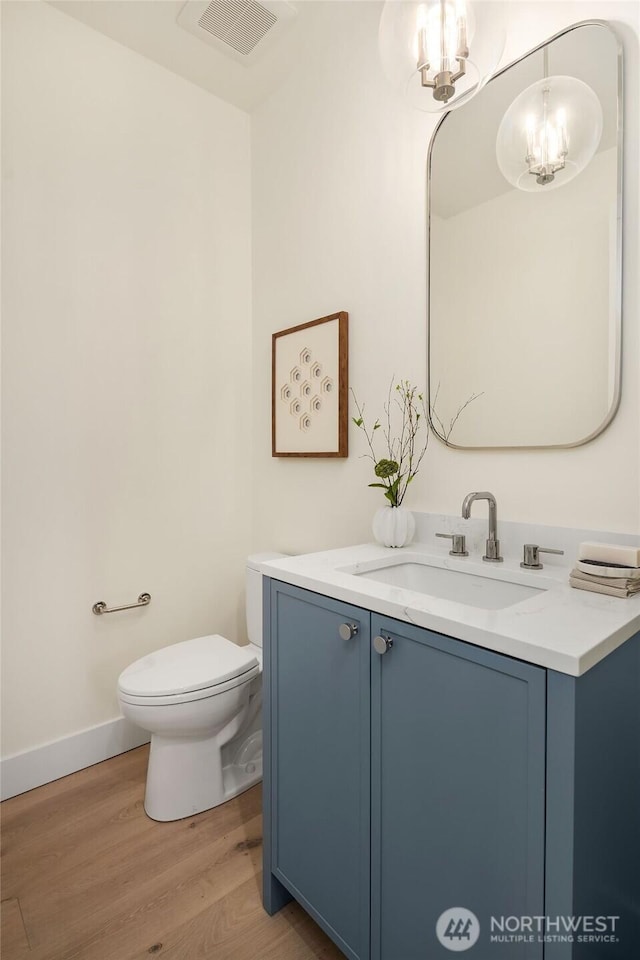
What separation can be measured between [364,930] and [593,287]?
4.94 ft

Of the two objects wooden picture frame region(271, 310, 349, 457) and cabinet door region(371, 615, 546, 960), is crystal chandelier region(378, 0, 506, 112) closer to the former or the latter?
wooden picture frame region(271, 310, 349, 457)

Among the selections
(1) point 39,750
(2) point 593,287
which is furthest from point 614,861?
(1) point 39,750

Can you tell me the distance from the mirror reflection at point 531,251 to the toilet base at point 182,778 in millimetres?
1329

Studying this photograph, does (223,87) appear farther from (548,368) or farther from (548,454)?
(548,454)

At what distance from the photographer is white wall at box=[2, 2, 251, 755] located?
177 centimetres

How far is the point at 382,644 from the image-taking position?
3.08 ft

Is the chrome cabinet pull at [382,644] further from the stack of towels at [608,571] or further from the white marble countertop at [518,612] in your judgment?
the stack of towels at [608,571]

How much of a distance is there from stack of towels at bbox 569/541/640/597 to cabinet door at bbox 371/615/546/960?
36 centimetres

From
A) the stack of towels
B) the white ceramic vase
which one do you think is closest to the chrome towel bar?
the white ceramic vase

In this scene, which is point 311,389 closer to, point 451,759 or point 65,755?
point 451,759

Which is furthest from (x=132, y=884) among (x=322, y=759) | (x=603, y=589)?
(x=603, y=589)

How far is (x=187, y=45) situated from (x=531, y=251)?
5.66 feet

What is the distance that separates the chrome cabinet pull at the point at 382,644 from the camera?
3.07 ft

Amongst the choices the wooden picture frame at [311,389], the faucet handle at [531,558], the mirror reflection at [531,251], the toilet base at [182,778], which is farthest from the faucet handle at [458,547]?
the toilet base at [182,778]
